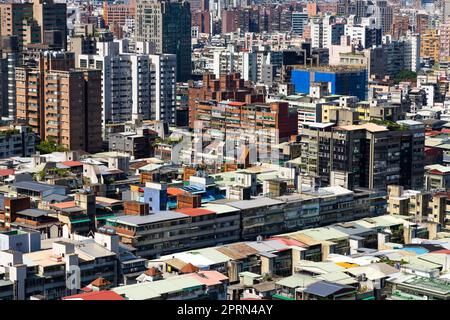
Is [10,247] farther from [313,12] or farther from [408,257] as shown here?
[313,12]

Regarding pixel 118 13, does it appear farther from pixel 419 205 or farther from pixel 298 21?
pixel 419 205

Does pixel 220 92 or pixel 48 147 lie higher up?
pixel 220 92

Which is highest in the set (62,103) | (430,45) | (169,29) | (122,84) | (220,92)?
(169,29)

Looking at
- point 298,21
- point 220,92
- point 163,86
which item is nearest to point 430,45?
point 298,21

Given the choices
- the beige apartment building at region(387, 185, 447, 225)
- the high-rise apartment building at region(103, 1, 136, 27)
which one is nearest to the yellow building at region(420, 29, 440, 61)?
the high-rise apartment building at region(103, 1, 136, 27)

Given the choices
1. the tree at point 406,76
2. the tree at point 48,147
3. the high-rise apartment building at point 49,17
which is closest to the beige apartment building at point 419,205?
the tree at point 48,147

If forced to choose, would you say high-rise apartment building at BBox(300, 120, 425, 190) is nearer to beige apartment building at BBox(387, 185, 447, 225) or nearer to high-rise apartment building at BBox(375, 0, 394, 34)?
beige apartment building at BBox(387, 185, 447, 225)
